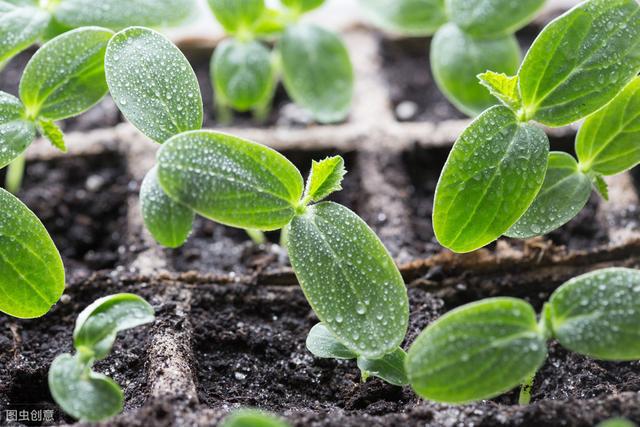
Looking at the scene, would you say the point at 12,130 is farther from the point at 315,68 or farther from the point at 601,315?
the point at 601,315

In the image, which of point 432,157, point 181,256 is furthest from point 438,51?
point 181,256

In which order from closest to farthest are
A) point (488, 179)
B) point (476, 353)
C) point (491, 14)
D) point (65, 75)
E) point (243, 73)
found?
1. point (476, 353)
2. point (488, 179)
3. point (65, 75)
4. point (491, 14)
5. point (243, 73)

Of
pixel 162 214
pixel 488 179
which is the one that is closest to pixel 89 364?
pixel 162 214

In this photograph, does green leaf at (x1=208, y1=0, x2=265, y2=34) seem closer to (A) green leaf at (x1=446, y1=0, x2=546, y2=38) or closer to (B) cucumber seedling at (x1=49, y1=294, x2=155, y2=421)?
(A) green leaf at (x1=446, y1=0, x2=546, y2=38)

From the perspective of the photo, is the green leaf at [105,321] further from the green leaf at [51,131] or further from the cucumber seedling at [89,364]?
the green leaf at [51,131]

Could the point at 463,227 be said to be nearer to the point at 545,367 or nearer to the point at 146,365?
the point at 545,367

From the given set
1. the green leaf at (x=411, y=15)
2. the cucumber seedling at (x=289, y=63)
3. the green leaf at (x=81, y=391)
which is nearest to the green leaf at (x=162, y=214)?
the green leaf at (x=81, y=391)
